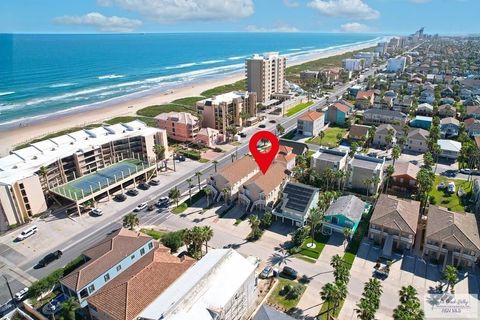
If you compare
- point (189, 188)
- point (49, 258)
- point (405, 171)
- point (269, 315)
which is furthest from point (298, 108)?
point (269, 315)

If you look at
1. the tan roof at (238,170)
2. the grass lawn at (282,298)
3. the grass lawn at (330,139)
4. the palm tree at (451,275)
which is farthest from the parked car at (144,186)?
the palm tree at (451,275)

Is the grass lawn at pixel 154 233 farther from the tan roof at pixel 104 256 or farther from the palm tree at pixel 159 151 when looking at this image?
the palm tree at pixel 159 151

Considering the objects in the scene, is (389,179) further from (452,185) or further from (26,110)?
(26,110)

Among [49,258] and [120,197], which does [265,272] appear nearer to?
[49,258]

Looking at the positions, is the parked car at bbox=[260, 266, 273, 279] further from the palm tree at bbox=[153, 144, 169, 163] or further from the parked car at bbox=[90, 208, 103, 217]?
the palm tree at bbox=[153, 144, 169, 163]

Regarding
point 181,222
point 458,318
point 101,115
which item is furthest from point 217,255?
point 101,115

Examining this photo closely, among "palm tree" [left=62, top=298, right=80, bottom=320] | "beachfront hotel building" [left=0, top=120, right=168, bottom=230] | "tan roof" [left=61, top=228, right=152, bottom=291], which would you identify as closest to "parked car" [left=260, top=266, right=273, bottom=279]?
"tan roof" [left=61, top=228, right=152, bottom=291]
